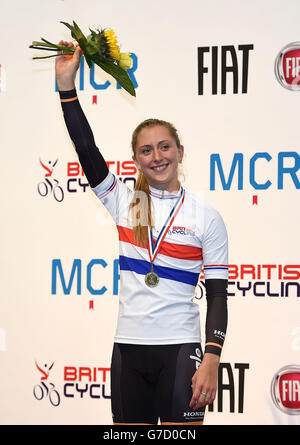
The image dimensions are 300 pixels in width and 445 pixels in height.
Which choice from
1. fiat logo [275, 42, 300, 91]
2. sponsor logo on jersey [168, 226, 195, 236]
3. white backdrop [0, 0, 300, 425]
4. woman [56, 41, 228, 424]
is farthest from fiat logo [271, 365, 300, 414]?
fiat logo [275, 42, 300, 91]

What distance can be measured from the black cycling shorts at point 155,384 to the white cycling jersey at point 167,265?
4 centimetres

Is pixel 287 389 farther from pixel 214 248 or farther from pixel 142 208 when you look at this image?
pixel 142 208

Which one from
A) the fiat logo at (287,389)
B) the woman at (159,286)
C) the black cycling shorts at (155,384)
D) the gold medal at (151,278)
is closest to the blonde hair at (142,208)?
the woman at (159,286)

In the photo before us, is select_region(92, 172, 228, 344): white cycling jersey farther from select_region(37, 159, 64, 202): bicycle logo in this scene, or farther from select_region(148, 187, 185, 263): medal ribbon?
select_region(37, 159, 64, 202): bicycle logo

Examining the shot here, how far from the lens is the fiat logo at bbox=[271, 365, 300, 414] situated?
3.06 metres

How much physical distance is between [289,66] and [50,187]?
1.52 meters

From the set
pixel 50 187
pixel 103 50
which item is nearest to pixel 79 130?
pixel 103 50

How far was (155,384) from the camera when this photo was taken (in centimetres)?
202

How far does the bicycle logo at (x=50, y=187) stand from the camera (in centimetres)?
339

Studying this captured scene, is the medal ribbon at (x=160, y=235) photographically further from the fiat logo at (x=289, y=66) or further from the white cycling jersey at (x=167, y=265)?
the fiat logo at (x=289, y=66)

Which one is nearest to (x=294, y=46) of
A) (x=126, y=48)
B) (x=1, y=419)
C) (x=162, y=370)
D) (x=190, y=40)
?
(x=190, y=40)

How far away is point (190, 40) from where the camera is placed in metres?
3.23

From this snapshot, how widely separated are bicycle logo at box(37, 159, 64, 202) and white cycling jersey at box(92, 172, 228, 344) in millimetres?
1250
